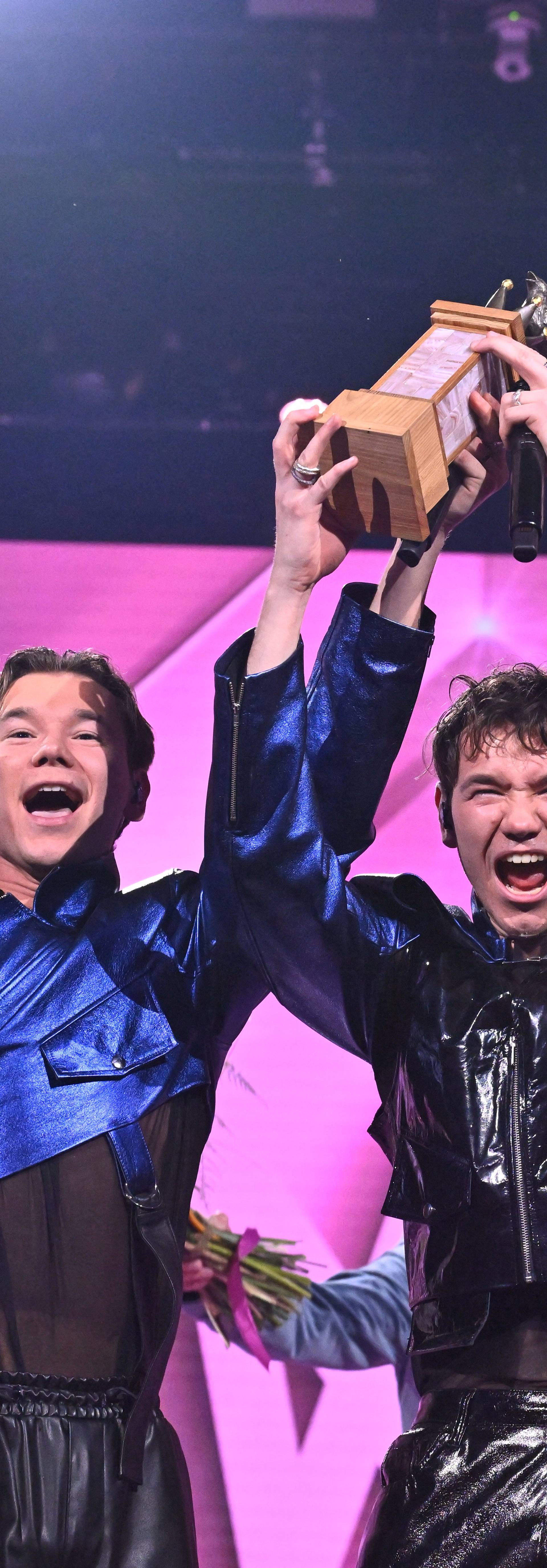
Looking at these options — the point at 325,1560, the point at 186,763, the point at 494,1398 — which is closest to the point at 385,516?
the point at 494,1398

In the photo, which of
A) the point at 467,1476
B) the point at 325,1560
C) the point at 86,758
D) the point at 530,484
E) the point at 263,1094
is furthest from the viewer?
the point at 263,1094

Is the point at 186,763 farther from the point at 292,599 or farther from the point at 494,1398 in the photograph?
the point at 494,1398

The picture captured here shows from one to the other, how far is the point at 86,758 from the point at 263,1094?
82 cm

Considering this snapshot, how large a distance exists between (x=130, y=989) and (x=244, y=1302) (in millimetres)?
859

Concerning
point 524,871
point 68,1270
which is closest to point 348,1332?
point 68,1270

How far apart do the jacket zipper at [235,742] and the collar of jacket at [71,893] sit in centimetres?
37

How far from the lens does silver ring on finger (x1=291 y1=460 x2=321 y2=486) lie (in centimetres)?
167

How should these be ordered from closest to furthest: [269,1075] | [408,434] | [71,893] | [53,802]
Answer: [408,434] → [71,893] → [53,802] → [269,1075]

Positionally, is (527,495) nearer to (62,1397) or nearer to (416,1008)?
(416,1008)

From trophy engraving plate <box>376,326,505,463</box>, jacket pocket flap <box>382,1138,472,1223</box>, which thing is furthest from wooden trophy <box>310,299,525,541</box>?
jacket pocket flap <box>382,1138,472,1223</box>

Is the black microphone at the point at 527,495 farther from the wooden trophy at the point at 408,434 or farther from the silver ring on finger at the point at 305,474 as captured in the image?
the silver ring on finger at the point at 305,474

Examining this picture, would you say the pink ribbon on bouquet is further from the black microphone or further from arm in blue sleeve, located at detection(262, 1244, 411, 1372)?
the black microphone

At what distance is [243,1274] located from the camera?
255 cm

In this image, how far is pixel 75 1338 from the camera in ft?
5.57
